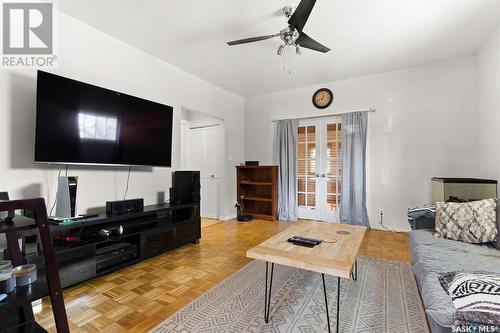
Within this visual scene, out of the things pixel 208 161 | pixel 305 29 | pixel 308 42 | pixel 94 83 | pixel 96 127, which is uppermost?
pixel 305 29

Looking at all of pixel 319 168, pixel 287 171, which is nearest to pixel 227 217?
pixel 287 171

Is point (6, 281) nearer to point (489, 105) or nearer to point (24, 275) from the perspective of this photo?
point (24, 275)

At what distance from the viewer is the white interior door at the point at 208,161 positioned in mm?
4824

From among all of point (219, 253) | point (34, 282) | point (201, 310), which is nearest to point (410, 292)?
point (201, 310)

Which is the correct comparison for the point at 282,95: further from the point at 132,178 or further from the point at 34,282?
the point at 34,282

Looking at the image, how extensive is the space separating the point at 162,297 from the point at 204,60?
2965 millimetres

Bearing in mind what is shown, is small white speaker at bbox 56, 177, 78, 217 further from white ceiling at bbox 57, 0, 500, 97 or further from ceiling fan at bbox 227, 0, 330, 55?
ceiling fan at bbox 227, 0, 330, 55

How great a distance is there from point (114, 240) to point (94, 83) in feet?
5.61

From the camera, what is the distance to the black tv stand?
1931 millimetres

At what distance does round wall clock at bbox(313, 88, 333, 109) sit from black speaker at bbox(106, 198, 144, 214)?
11.3ft

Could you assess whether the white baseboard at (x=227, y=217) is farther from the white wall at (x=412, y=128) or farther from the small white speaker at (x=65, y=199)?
the small white speaker at (x=65, y=199)

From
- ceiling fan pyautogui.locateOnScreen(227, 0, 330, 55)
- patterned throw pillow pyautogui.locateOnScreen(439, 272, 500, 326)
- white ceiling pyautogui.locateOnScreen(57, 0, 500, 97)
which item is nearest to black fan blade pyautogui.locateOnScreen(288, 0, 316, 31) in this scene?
ceiling fan pyautogui.locateOnScreen(227, 0, 330, 55)

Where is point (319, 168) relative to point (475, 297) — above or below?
above

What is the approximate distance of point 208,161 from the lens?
494 centimetres
